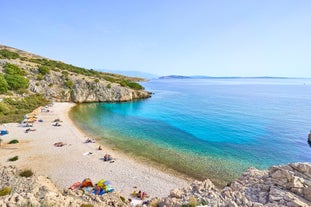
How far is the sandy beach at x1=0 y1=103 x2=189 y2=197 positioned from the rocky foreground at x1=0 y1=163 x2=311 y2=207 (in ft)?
12.9

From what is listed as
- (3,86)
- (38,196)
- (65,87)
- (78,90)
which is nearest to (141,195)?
(38,196)

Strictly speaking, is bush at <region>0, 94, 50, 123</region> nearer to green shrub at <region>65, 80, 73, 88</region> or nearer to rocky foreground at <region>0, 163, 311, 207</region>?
green shrub at <region>65, 80, 73, 88</region>

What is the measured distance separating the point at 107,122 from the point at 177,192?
31.0 m

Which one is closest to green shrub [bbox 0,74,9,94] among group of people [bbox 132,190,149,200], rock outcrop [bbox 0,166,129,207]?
rock outcrop [bbox 0,166,129,207]

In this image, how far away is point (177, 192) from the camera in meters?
13.5

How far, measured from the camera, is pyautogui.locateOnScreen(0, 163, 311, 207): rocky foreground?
11.0 meters

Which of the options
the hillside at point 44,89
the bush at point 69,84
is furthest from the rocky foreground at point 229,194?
the bush at point 69,84

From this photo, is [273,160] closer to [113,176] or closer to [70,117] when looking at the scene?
[113,176]

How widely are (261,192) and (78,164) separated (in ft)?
62.5

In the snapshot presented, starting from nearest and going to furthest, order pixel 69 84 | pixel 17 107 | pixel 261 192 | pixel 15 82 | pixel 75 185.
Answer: pixel 261 192, pixel 75 185, pixel 17 107, pixel 15 82, pixel 69 84

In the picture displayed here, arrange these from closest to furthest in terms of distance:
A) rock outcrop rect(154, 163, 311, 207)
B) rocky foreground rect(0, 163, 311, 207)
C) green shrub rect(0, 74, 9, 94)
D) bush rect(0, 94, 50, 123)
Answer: rocky foreground rect(0, 163, 311, 207) → rock outcrop rect(154, 163, 311, 207) → bush rect(0, 94, 50, 123) → green shrub rect(0, 74, 9, 94)

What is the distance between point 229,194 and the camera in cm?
1266

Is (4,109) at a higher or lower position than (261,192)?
lower

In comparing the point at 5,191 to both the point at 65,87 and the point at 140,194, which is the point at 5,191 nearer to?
the point at 140,194
